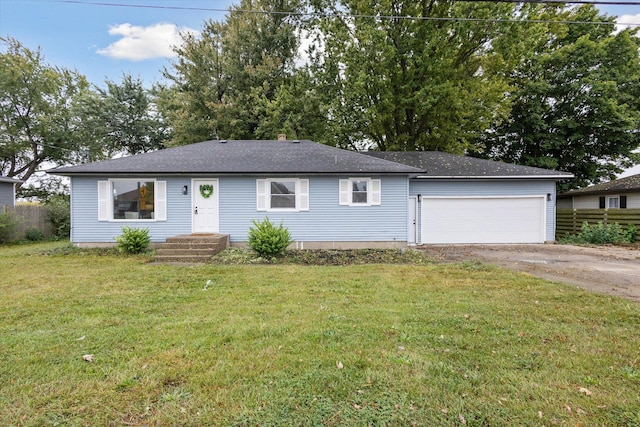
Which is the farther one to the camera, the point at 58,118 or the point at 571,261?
the point at 58,118

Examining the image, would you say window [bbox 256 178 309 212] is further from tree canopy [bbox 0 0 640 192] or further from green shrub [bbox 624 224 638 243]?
green shrub [bbox 624 224 638 243]

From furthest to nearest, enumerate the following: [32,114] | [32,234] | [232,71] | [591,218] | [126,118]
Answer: [126,118] < [32,114] < [232,71] < [32,234] < [591,218]

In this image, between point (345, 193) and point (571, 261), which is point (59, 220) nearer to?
point (345, 193)

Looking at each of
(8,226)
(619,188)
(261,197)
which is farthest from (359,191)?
(8,226)

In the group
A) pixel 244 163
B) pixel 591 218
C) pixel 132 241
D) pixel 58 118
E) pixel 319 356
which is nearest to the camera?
pixel 319 356

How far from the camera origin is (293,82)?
61.4ft

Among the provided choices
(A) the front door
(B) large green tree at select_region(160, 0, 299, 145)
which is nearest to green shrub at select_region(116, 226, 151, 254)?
(A) the front door

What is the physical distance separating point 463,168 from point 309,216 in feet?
21.7

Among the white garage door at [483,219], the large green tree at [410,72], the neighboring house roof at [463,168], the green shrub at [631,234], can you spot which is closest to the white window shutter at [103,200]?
the neighboring house roof at [463,168]

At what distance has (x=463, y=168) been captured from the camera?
12258mm

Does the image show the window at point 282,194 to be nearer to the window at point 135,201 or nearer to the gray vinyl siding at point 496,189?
the window at point 135,201

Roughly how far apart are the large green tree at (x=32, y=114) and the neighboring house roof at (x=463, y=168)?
23767 mm

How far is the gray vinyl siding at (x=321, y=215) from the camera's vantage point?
34.4 feet

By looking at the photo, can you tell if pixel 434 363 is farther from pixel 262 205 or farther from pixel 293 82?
pixel 293 82
